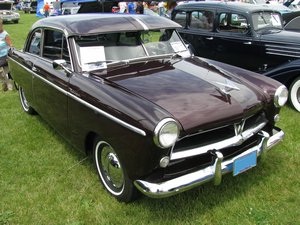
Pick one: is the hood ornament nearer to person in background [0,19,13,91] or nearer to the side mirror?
the side mirror

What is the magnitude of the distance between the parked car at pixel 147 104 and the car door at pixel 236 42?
260 cm

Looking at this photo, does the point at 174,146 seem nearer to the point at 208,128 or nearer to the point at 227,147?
the point at 208,128

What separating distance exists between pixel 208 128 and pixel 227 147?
313 millimetres

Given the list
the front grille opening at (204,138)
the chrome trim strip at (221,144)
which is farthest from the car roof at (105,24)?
the chrome trim strip at (221,144)

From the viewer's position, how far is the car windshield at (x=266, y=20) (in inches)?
257

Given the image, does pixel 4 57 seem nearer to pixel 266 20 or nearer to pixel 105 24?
pixel 105 24

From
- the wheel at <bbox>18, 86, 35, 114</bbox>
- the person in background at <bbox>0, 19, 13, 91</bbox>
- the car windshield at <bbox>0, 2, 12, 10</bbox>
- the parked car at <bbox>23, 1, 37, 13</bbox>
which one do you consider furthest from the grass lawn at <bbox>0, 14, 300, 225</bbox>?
the parked car at <bbox>23, 1, 37, 13</bbox>

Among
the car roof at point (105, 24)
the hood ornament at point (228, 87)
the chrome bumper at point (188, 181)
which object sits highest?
the car roof at point (105, 24)

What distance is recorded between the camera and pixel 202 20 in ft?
24.0

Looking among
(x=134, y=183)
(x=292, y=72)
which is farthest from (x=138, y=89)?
(x=292, y=72)

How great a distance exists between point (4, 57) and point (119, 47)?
3900 millimetres

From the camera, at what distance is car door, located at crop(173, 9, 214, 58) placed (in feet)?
23.4

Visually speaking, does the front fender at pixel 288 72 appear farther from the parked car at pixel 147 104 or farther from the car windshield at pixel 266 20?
the parked car at pixel 147 104

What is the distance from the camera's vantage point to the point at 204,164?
2846mm
